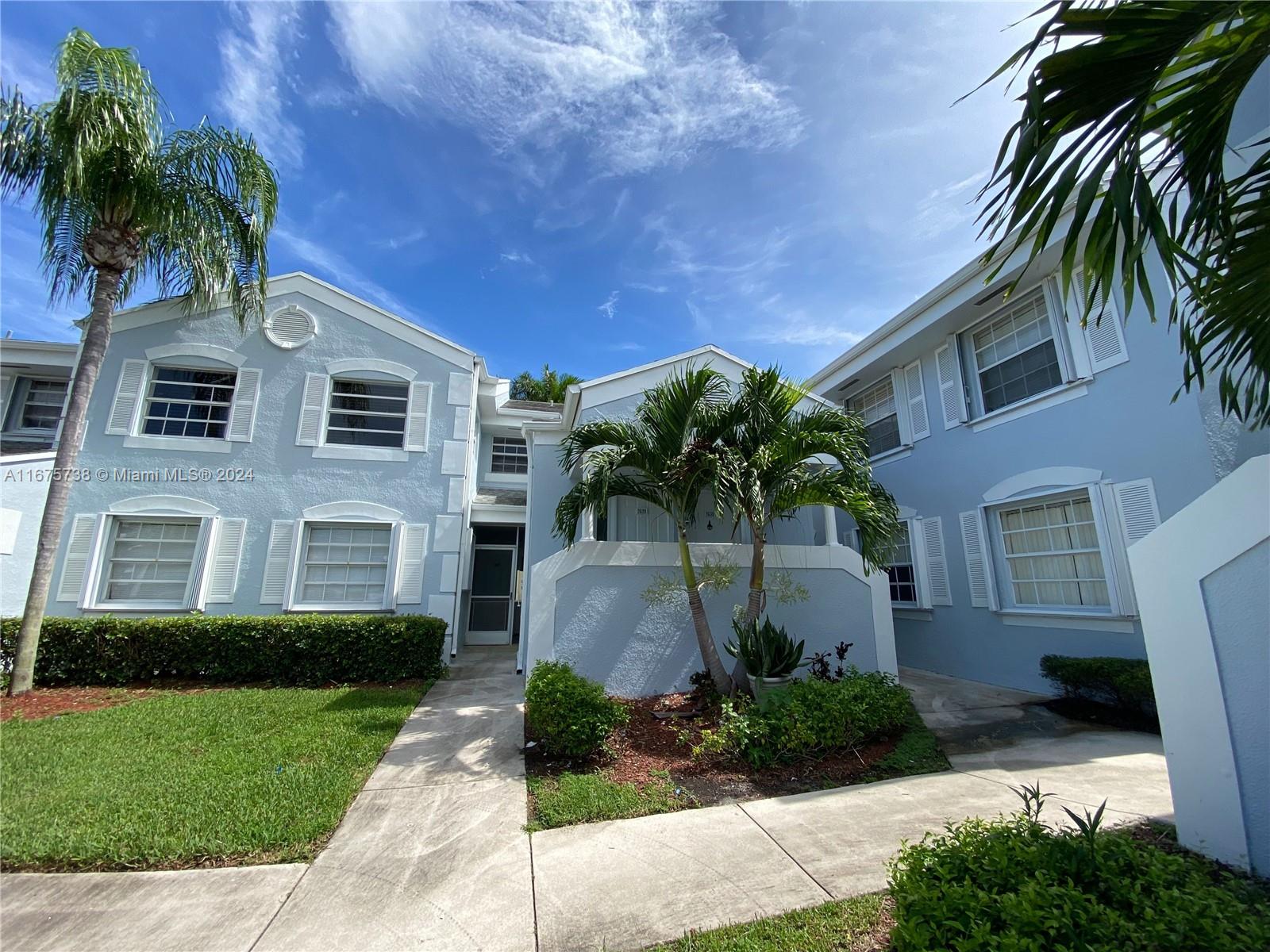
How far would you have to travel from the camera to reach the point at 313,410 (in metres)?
10.6

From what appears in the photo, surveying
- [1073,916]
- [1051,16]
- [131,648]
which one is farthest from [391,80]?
[1073,916]

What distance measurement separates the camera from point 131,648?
27.2ft

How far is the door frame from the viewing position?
12.9 metres

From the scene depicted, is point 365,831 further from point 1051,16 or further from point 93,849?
point 1051,16

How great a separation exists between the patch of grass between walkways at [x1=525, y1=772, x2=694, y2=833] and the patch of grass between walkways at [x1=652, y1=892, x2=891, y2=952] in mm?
1506

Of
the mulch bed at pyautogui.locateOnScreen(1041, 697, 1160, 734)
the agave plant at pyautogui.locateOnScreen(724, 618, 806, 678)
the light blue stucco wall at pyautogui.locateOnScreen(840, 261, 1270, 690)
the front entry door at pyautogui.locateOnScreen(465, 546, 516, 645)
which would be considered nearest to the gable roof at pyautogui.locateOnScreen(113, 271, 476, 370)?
the front entry door at pyautogui.locateOnScreen(465, 546, 516, 645)

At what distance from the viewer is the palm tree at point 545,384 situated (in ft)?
82.3

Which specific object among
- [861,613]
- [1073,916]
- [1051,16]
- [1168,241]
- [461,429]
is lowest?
[1073,916]

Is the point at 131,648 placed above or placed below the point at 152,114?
below

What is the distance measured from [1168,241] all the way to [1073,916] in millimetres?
3186

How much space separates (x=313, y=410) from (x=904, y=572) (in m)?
12.6

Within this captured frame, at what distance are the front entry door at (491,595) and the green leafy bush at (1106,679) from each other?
426 inches

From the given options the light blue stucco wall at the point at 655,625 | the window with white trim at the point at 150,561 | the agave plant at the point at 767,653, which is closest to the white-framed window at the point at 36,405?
→ the window with white trim at the point at 150,561

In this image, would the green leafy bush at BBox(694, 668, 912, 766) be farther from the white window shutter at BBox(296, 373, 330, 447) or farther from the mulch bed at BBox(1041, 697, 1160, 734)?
the white window shutter at BBox(296, 373, 330, 447)
